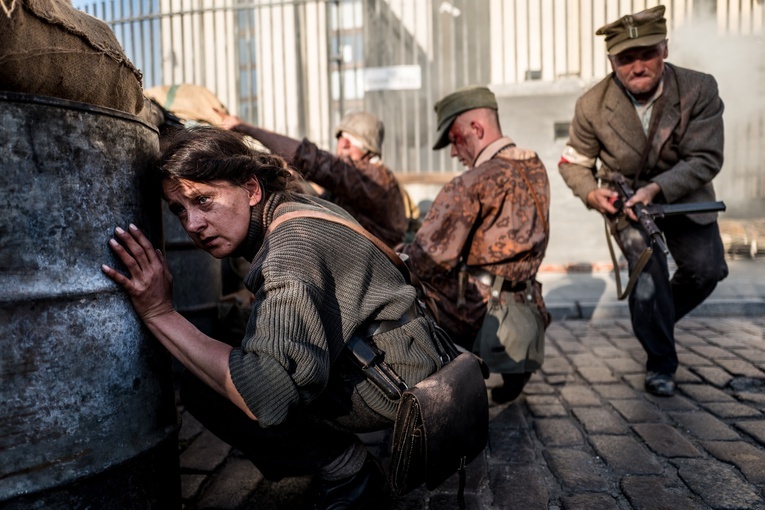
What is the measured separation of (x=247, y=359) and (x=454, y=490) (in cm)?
112

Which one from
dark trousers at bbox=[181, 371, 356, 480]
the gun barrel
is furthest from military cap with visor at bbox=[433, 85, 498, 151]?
dark trousers at bbox=[181, 371, 356, 480]

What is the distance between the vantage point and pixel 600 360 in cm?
405

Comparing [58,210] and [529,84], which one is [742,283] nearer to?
[529,84]

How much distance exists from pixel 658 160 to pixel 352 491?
259 centimetres

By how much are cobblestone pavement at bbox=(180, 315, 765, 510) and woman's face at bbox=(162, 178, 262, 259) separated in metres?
0.99

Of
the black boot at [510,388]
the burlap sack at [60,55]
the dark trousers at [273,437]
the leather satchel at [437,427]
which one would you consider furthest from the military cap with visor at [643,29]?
the burlap sack at [60,55]

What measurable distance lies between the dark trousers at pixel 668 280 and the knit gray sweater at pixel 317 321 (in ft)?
6.21

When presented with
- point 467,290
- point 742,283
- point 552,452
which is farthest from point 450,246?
point 742,283

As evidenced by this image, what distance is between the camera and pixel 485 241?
3090 mm

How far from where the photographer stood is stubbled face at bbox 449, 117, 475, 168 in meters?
3.38

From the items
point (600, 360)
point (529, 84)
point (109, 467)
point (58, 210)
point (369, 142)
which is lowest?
point (600, 360)

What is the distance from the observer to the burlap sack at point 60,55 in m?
1.38

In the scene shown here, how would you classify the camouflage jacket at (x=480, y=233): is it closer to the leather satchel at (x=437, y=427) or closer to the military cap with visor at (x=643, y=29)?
the military cap with visor at (x=643, y=29)

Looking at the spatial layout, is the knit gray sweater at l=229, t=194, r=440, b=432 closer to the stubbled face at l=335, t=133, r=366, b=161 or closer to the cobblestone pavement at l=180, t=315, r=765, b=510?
the cobblestone pavement at l=180, t=315, r=765, b=510
